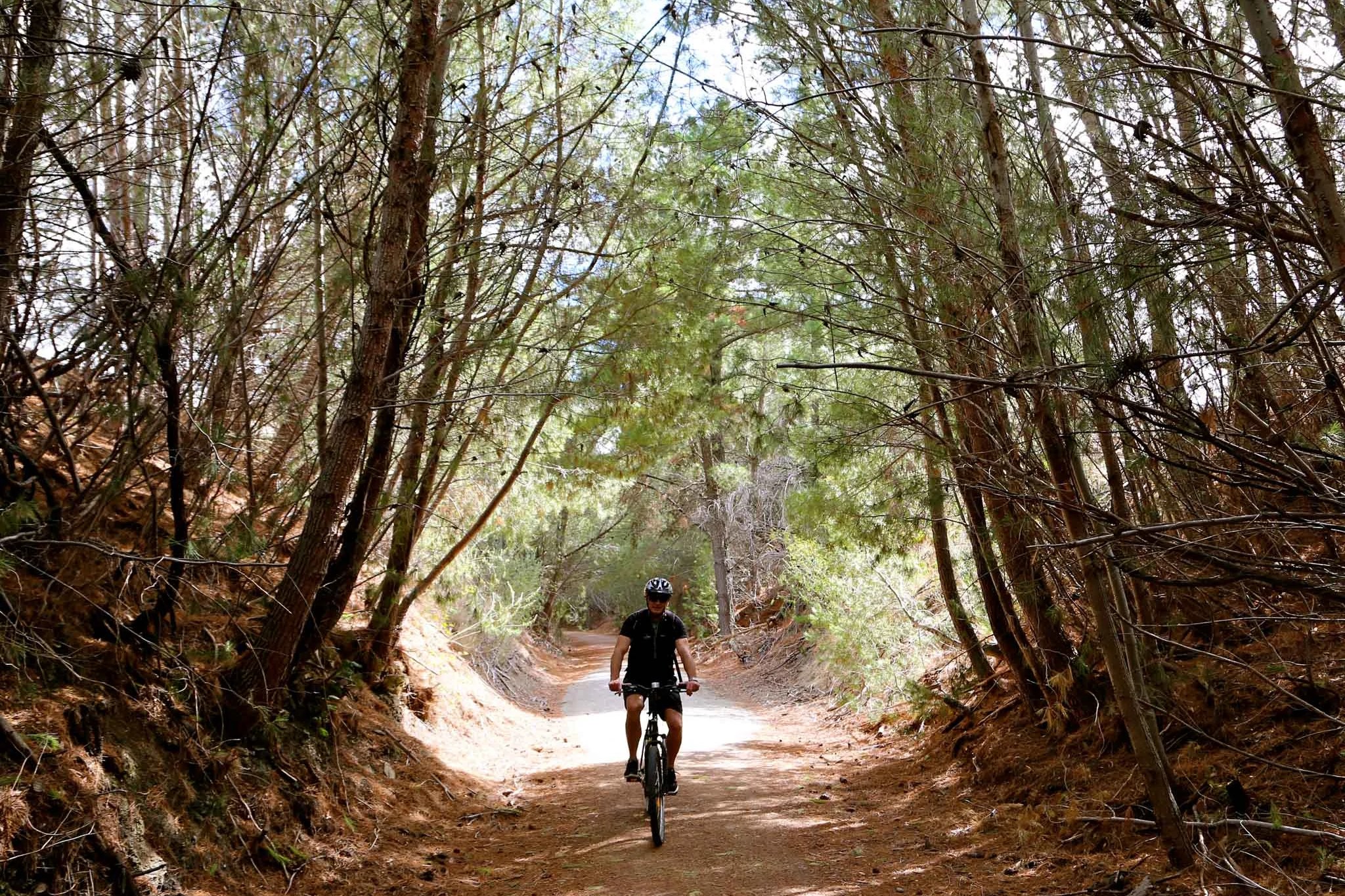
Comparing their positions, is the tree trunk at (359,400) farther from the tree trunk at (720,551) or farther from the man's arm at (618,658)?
the tree trunk at (720,551)

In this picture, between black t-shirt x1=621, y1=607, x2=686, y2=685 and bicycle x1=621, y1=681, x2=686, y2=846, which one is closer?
bicycle x1=621, y1=681, x2=686, y2=846

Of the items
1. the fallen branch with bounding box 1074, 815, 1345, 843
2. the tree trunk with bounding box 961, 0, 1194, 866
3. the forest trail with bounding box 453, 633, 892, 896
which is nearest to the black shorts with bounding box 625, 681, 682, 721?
the forest trail with bounding box 453, 633, 892, 896

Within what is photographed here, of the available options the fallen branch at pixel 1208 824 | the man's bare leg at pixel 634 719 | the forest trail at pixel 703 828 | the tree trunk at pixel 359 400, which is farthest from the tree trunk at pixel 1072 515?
the tree trunk at pixel 359 400

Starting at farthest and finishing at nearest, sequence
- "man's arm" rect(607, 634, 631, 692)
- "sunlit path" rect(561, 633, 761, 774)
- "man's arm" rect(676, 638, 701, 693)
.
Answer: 1. "sunlit path" rect(561, 633, 761, 774)
2. "man's arm" rect(676, 638, 701, 693)
3. "man's arm" rect(607, 634, 631, 692)

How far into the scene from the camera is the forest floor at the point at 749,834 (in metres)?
4.74

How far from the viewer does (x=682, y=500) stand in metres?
25.3

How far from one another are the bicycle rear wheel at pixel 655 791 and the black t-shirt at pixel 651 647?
763 millimetres

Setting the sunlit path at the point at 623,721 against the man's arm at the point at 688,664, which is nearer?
the man's arm at the point at 688,664

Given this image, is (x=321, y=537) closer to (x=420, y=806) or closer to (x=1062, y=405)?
(x=420, y=806)

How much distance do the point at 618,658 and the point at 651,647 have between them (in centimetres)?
29

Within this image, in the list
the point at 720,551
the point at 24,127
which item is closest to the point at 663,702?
the point at 24,127

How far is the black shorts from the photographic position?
6324 mm

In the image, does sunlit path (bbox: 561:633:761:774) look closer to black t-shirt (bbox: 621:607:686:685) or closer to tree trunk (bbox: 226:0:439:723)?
black t-shirt (bbox: 621:607:686:685)

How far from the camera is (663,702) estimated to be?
249 inches
